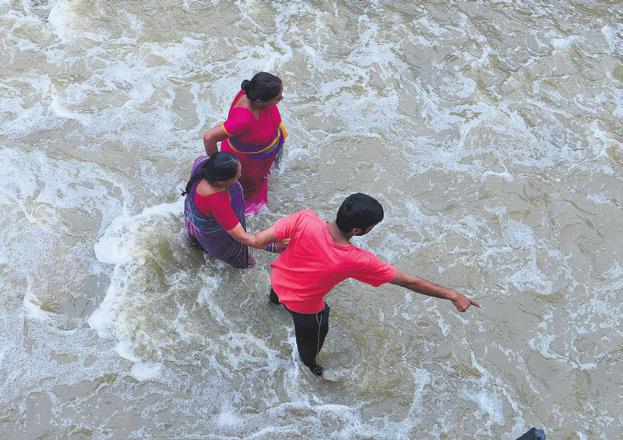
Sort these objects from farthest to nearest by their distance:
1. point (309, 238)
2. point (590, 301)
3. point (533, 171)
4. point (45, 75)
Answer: point (45, 75) < point (533, 171) < point (590, 301) < point (309, 238)

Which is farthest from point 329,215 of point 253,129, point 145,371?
point 145,371

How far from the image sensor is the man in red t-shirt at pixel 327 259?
282cm

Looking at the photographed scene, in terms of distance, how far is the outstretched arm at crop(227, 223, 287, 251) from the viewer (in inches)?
120

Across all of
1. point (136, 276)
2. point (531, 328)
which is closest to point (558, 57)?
point (531, 328)

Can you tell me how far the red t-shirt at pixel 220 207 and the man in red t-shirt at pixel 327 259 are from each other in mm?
429

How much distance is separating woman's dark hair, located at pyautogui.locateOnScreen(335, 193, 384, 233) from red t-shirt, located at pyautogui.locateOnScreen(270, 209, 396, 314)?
0.51 ft

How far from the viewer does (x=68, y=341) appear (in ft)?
A: 12.6

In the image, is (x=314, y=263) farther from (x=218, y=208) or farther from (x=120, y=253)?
(x=120, y=253)

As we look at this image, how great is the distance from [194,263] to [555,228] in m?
3.13

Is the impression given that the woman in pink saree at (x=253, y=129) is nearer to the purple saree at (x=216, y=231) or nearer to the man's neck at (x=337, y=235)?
the purple saree at (x=216, y=231)

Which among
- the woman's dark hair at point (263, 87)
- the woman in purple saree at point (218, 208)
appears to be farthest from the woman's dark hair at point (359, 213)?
the woman's dark hair at point (263, 87)

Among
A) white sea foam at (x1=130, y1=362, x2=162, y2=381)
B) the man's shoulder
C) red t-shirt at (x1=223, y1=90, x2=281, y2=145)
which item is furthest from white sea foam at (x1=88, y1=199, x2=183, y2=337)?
the man's shoulder

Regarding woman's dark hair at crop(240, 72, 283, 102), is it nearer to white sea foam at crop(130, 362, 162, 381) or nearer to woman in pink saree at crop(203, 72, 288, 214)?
woman in pink saree at crop(203, 72, 288, 214)

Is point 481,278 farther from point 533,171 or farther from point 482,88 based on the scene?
point 482,88
